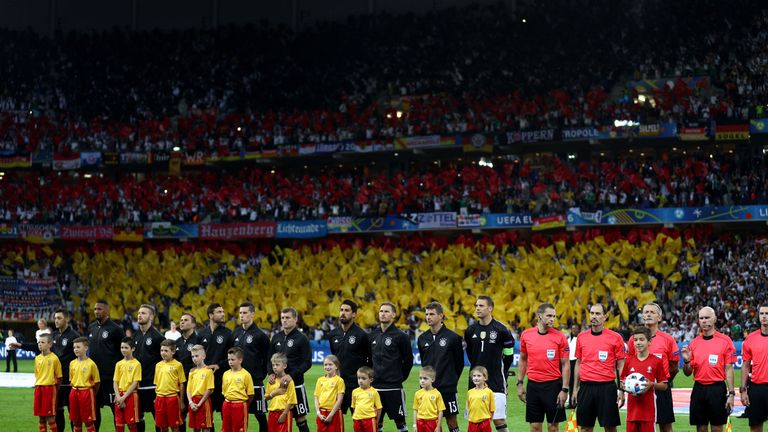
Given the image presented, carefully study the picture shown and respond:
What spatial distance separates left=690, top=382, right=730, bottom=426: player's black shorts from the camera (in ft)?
43.2

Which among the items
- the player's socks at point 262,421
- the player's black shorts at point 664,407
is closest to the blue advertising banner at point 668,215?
the player's black shorts at point 664,407

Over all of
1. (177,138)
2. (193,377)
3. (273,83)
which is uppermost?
(273,83)

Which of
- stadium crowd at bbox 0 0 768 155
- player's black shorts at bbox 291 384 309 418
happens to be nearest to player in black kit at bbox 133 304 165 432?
player's black shorts at bbox 291 384 309 418

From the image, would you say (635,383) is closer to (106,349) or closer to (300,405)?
(300,405)

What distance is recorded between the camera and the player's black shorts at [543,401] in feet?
43.7

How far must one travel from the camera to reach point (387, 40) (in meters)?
52.7

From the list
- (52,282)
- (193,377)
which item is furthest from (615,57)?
(193,377)

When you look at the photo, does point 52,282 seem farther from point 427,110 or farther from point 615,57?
point 615,57

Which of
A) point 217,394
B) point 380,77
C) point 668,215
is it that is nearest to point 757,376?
point 217,394

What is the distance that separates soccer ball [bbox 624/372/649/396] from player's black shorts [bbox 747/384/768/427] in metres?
1.78

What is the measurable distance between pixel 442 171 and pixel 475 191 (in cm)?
277

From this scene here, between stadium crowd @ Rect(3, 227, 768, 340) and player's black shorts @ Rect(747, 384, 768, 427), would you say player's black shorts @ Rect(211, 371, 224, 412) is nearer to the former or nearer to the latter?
player's black shorts @ Rect(747, 384, 768, 427)

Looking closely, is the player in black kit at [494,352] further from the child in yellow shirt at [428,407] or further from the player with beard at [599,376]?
the child in yellow shirt at [428,407]

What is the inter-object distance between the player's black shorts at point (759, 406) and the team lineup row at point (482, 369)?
0.01 meters
